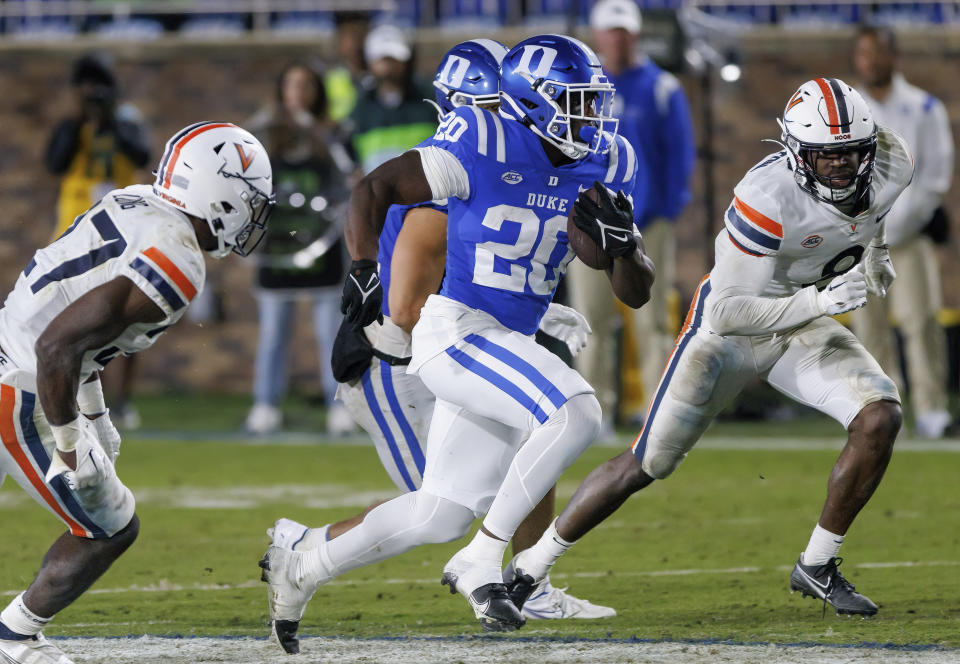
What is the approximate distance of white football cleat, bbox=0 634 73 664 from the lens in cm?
414

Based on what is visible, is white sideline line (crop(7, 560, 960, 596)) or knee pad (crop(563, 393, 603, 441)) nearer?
knee pad (crop(563, 393, 603, 441))

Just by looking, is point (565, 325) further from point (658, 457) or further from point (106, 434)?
point (106, 434)

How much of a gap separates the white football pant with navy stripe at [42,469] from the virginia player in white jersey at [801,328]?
4.16 feet

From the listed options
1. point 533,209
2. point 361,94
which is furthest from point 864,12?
point 533,209

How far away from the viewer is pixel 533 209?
14.5 feet

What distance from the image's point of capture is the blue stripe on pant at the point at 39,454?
4066 millimetres

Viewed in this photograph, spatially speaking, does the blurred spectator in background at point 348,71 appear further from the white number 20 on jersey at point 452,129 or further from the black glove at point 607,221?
the black glove at point 607,221

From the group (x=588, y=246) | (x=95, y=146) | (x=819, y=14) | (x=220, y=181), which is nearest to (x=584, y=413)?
(x=588, y=246)

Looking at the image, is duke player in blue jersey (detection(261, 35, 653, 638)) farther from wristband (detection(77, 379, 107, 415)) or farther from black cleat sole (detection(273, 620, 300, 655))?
wristband (detection(77, 379, 107, 415))

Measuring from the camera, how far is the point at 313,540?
4.45 metres

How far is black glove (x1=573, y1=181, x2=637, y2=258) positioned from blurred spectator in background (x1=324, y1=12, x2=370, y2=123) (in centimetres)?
556

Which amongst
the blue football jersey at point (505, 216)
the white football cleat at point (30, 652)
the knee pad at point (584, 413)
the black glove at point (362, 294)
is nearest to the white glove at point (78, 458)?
the white football cleat at point (30, 652)

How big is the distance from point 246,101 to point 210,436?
11.4 ft

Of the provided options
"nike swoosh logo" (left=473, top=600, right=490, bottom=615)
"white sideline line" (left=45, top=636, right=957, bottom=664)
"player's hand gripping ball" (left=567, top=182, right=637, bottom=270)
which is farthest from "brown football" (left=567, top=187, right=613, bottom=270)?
"white sideline line" (left=45, top=636, right=957, bottom=664)
